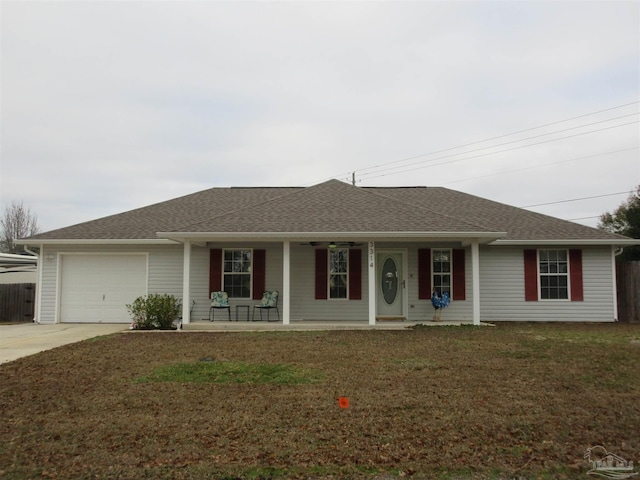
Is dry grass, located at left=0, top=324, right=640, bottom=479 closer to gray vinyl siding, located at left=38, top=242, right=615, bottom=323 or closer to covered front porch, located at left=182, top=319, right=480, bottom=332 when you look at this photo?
covered front porch, located at left=182, top=319, right=480, bottom=332

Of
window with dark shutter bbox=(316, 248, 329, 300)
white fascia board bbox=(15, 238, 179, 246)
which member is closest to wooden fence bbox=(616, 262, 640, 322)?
window with dark shutter bbox=(316, 248, 329, 300)

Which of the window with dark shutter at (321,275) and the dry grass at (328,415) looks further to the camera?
the window with dark shutter at (321,275)

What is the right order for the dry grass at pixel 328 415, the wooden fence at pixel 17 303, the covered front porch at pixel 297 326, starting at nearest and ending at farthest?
the dry grass at pixel 328 415 → the covered front porch at pixel 297 326 → the wooden fence at pixel 17 303

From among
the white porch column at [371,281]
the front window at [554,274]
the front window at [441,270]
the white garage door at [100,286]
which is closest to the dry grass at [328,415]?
the white porch column at [371,281]

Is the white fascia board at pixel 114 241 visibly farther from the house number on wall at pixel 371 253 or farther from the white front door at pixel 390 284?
the white front door at pixel 390 284

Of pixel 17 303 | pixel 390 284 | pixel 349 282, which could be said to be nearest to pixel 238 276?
pixel 349 282

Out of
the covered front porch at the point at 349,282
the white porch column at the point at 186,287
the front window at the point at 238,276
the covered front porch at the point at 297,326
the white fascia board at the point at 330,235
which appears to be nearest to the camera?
the white fascia board at the point at 330,235

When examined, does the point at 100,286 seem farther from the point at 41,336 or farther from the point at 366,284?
the point at 366,284

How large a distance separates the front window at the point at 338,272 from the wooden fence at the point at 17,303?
35.1 feet

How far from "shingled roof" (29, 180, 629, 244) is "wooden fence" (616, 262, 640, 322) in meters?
1.72

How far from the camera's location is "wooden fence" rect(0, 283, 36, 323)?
17.0 metres

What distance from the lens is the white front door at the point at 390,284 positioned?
14.3m

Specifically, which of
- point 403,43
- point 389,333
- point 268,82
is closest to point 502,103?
point 403,43

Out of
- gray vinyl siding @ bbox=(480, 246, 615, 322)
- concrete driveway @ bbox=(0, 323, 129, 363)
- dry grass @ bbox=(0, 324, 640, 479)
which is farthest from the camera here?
gray vinyl siding @ bbox=(480, 246, 615, 322)
